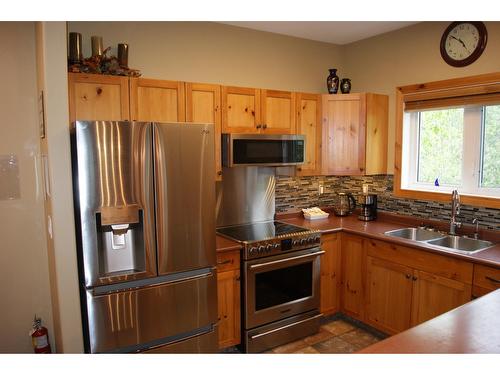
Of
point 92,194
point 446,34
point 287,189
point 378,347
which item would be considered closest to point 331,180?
point 287,189

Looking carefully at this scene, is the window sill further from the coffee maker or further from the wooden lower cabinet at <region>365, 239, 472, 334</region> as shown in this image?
the wooden lower cabinet at <region>365, 239, 472, 334</region>

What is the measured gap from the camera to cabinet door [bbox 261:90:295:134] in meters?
3.21

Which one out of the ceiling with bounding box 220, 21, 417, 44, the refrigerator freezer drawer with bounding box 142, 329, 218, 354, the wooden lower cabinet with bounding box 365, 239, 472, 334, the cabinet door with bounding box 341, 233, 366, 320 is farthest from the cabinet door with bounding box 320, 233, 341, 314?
the ceiling with bounding box 220, 21, 417, 44

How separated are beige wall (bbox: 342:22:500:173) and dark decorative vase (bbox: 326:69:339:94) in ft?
1.15

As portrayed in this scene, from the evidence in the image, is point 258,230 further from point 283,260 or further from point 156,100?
point 156,100

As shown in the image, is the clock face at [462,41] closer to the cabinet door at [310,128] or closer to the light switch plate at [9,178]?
the cabinet door at [310,128]

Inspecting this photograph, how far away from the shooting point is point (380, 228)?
3.31 m

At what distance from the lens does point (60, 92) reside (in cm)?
202

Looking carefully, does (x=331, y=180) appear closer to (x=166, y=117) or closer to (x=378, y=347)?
(x=166, y=117)

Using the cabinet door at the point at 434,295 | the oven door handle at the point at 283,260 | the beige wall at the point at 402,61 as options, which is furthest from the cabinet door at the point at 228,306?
the beige wall at the point at 402,61

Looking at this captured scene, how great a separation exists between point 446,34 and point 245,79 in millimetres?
1723

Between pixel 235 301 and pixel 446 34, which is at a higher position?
pixel 446 34

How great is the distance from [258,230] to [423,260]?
129 cm

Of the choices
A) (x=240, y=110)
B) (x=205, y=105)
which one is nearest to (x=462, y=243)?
(x=240, y=110)
